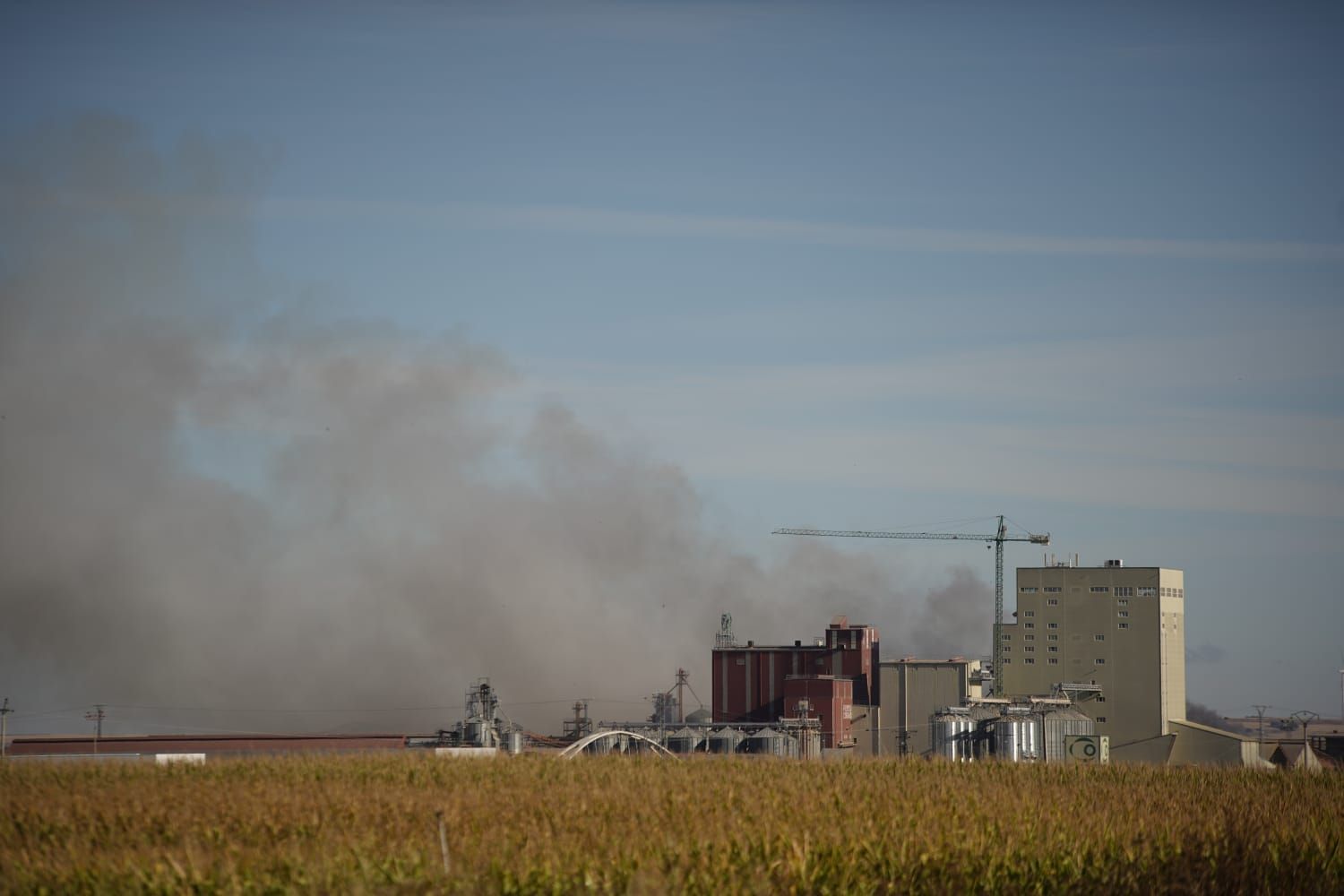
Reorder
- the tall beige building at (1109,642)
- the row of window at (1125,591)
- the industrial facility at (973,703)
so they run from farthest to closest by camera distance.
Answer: the row of window at (1125,591) < the tall beige building at (1109,642) < the industrial facility at (973,703)

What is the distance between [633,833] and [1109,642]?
116 metres

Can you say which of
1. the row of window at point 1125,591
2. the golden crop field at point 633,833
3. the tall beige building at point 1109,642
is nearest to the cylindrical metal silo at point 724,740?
the tall beige building at point 1109,642

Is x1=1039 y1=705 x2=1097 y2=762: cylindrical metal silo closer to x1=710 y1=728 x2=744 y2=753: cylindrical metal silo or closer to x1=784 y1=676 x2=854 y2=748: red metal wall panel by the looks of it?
x1=784 y1=676 x2=854 y2=748: red metal wall panel

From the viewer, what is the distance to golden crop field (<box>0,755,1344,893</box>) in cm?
2375

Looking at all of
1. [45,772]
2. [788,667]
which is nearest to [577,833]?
[45,772]

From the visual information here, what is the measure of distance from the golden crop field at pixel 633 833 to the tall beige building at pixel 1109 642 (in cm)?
9420

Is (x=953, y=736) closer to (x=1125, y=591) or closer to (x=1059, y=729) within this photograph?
(x=1059, y=729)

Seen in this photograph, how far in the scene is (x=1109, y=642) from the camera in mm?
135125

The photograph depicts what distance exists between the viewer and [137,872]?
22812 mm

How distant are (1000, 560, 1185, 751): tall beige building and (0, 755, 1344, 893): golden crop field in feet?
309

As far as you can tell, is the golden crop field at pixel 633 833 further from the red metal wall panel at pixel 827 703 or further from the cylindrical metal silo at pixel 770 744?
the red metal wall panel at pixel 827 703

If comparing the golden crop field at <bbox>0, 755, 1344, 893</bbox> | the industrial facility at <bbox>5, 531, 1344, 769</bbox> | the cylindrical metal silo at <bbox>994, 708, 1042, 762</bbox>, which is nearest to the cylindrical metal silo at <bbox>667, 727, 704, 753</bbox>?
the industrial facility at <bbox>5, 531, 1344, 769</bbox>

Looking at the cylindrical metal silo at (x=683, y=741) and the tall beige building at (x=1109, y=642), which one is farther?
the tall beige building at (x=1109, y=642)

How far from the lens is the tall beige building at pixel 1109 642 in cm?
13088
